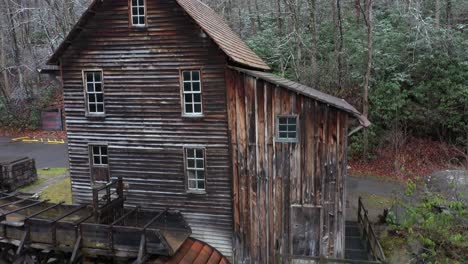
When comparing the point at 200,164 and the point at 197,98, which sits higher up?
the point at 197,98

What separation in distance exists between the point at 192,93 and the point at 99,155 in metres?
4.47

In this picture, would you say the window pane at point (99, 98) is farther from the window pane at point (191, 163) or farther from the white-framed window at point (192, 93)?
the window pane at point (191, 163)

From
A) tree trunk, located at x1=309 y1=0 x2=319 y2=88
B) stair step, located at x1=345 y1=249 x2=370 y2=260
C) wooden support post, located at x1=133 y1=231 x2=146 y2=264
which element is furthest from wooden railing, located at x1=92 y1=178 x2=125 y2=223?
tree trunk, located at x1=309 y1=0 x2=319 y2=88

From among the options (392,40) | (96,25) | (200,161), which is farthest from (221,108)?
(392,40)

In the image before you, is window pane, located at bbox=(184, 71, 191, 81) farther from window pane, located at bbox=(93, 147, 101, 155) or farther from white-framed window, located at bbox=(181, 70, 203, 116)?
window pane, located at bbox=(93, 147, 101, 155)

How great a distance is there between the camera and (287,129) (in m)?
10.7

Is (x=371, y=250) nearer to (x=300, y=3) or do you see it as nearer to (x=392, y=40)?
(x=392, y=40)

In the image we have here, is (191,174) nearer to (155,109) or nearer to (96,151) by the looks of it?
(155,109)

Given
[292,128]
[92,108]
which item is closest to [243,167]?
[292,128]

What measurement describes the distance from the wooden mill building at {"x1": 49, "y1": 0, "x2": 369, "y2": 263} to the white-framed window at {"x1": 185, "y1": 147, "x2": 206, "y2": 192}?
4 cm

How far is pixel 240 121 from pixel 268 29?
19.2m

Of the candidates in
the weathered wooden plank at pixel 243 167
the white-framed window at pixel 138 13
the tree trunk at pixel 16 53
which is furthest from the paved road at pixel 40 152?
the weathered wooden plank at pixel 243 167

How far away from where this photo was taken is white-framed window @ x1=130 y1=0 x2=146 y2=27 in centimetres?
1136

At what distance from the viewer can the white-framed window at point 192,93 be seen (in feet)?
37.0
